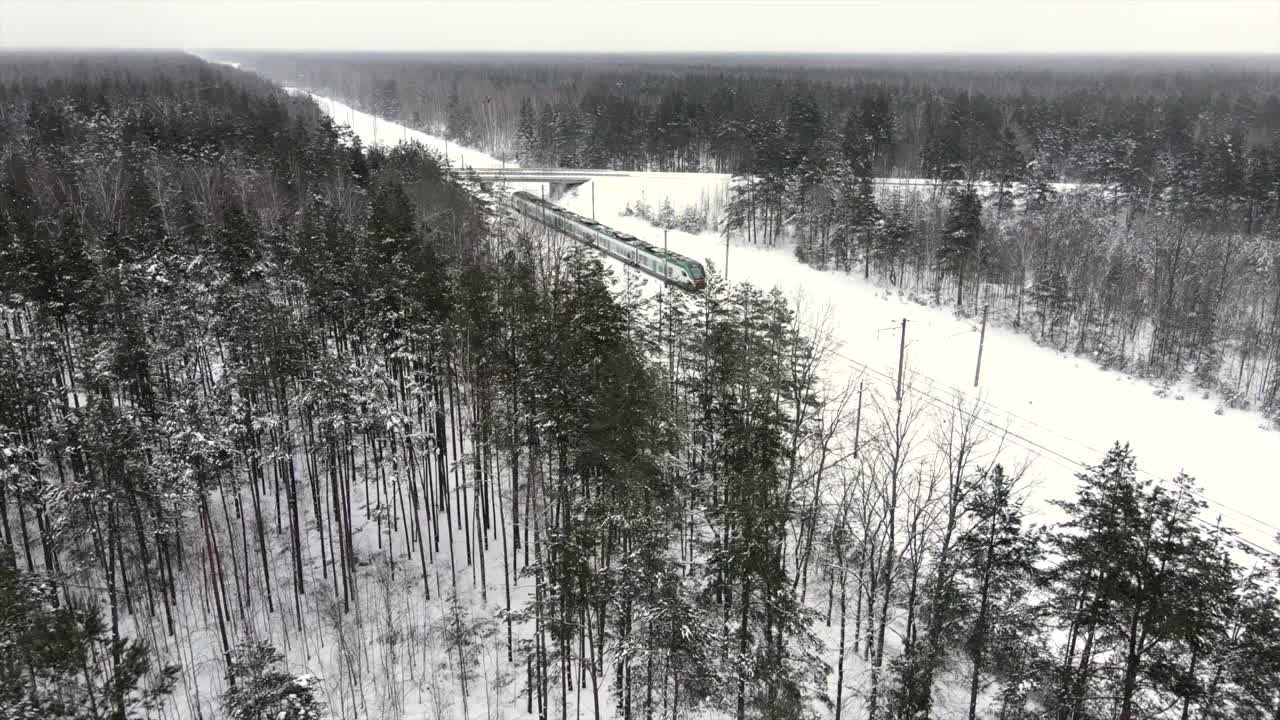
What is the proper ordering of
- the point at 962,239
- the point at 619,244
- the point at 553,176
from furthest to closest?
the point at 553,176
the point at 619,244
the point at 962,239

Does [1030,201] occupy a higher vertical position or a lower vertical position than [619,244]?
higher

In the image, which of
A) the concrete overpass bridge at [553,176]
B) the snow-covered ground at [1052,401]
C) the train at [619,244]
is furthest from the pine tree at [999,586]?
the concrete overpass bridge at [553,176]

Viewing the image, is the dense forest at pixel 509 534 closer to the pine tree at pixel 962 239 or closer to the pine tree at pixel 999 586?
the pine tree at pixel 999 586

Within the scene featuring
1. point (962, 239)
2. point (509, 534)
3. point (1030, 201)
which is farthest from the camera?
point (1030, 201)

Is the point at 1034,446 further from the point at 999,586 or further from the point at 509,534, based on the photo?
the point at 509,534

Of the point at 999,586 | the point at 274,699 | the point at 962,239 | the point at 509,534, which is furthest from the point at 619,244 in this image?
the point at 274,699

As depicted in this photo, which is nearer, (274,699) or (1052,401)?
(274,699)

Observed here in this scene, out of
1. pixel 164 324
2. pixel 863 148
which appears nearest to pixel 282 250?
pixel 164 324
